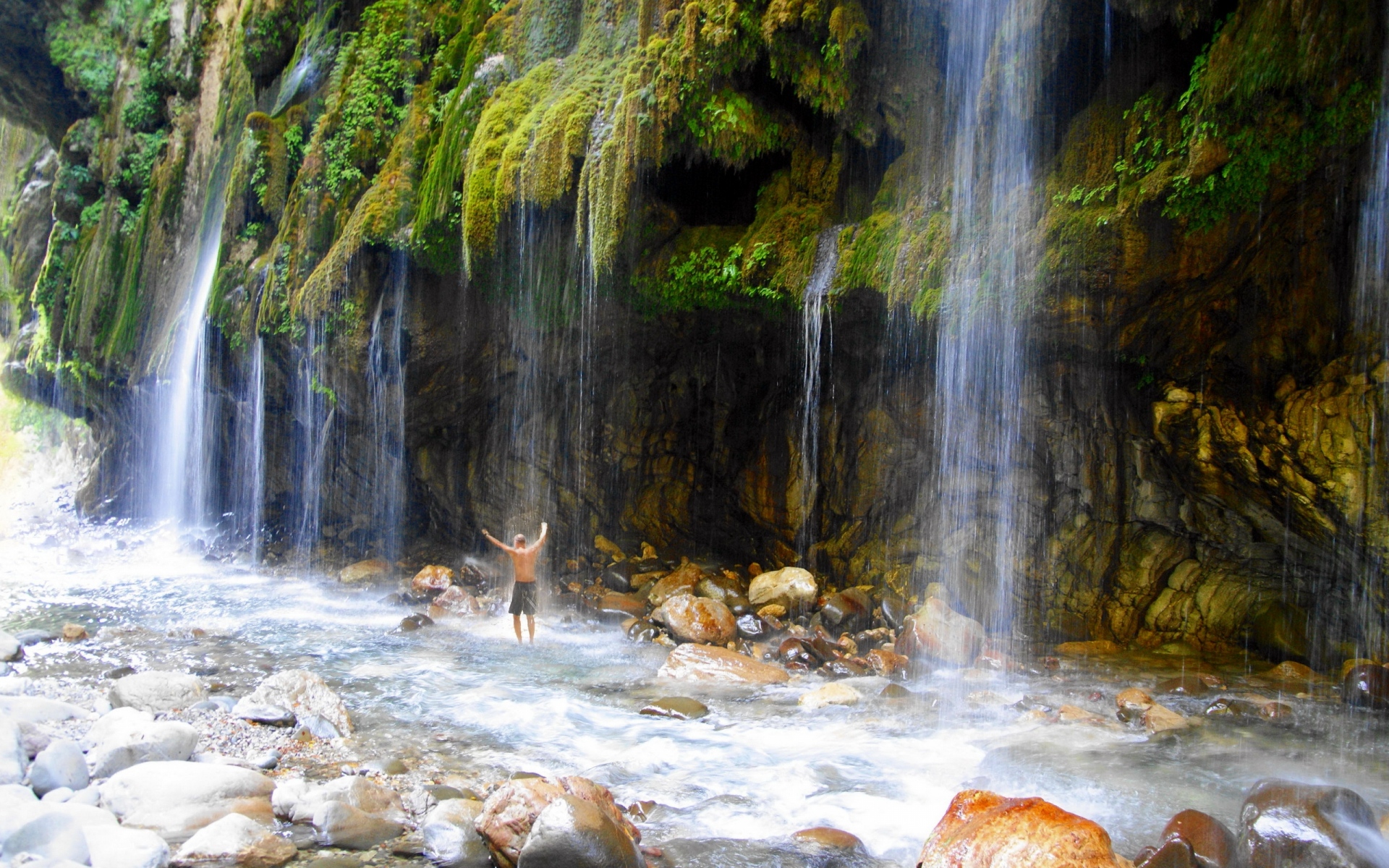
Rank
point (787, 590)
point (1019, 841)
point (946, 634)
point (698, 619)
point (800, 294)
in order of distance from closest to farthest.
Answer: point (1019, 841) < point (946, 634) < point (800, 294) < point (698, 619) < point (787, 590)

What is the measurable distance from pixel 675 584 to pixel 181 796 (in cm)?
696

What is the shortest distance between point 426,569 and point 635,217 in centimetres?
683

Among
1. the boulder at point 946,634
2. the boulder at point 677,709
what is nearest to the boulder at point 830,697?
the boulder at point 677,709

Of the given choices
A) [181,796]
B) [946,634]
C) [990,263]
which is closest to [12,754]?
[181,796]

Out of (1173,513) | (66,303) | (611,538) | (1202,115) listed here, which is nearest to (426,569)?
(611,538)

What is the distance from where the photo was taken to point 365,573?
552 inches

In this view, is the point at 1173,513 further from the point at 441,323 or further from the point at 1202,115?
the point at 441,323

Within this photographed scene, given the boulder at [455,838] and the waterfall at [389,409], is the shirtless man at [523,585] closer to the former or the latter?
the waterfall at [389,409]

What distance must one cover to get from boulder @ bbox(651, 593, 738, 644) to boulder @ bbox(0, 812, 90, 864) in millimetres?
6168

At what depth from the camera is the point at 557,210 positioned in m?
10.1

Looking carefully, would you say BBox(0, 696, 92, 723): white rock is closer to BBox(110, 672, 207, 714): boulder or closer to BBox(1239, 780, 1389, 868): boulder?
BBox(110, 672, 207, 714): boulder

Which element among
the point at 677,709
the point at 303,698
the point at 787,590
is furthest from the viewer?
the point at 787,590

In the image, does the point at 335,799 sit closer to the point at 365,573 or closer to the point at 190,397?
the point at 365,573

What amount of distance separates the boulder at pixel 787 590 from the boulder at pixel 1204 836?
5591 mm
